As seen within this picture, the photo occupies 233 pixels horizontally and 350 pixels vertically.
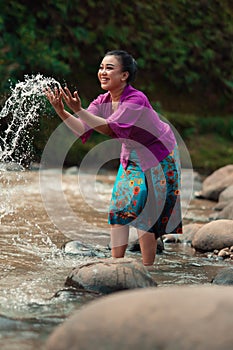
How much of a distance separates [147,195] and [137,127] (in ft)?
1.53

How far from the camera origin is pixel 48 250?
5.07 m

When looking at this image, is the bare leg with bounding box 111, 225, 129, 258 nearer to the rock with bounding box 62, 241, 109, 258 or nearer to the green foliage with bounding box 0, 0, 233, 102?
the rock with bounding box 62, 241, 109, 258

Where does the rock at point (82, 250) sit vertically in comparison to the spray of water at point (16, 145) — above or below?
below

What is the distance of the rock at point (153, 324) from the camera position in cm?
216

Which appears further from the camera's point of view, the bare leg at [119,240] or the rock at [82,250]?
the rock at [82,250]

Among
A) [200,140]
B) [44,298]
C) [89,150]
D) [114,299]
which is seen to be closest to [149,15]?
[200,140]

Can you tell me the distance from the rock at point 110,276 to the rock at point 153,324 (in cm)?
138

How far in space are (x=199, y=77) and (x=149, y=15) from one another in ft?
5.05

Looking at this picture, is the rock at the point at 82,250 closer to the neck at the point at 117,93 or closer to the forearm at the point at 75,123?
the forearm at the point at 75,123

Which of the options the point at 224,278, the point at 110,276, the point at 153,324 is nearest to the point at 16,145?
the point at 224,278

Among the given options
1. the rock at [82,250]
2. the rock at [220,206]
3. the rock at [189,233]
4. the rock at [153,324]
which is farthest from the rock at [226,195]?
the rock at [153,324]

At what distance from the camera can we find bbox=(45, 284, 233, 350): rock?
2156mm

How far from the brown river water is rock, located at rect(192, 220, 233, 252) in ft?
0.38

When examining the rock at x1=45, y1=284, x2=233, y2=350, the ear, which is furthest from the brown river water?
the ear
